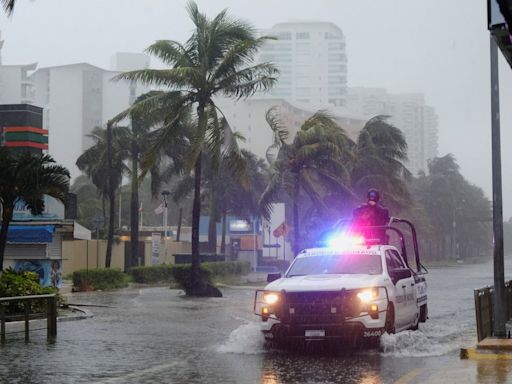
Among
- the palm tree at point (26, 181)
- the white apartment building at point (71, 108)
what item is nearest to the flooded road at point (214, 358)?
the palm tree at point (26, 181)

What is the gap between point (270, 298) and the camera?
44.0ft

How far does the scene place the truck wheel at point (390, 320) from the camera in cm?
1336

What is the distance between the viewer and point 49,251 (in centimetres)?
3300

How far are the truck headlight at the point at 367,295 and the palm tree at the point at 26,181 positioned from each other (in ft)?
41.0

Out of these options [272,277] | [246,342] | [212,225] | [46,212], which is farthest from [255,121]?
[246,342]

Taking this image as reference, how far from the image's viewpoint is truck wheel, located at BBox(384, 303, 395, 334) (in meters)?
13.4

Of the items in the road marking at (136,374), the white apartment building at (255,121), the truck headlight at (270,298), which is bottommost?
the road marking at (136,374)

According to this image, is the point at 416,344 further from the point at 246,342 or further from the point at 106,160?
the point at 106,160

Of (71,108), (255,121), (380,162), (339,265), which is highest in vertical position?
(71,108)

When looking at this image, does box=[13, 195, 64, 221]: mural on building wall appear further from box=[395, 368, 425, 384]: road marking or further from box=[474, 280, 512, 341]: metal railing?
box=[395, 368, 425, 384]: road marking

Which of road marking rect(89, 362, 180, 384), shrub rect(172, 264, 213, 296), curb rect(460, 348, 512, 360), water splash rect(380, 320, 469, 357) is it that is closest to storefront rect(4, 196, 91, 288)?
shrub rect(172, 264, 213, 296)

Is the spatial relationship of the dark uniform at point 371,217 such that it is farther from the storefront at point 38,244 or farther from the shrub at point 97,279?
the shrub at point 97,279

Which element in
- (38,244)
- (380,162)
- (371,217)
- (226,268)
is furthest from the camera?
(380,162)

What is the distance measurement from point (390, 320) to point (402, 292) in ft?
3.65
